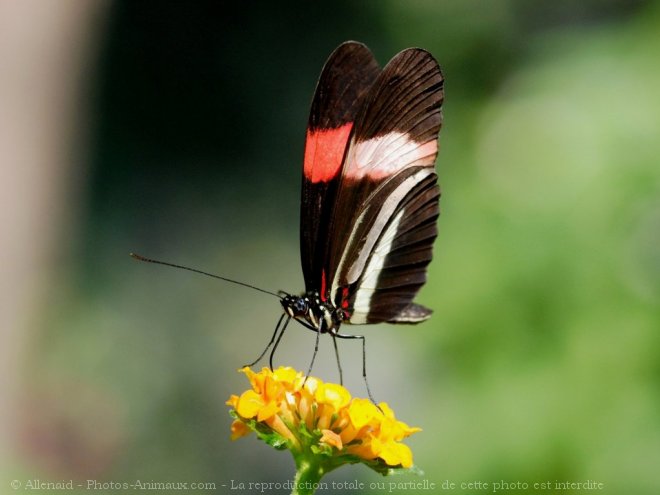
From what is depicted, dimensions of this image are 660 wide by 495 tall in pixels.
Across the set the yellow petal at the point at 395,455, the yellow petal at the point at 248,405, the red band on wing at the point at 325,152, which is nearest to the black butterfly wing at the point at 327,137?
the red band on wing at the point at 325,152

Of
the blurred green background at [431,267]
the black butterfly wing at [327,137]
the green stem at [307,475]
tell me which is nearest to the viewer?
the green stem at [307,475]

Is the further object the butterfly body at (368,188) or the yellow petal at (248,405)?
the butterfly body at (368,188)

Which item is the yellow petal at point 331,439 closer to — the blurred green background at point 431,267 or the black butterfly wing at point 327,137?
the black butterfly wing at point 327,137

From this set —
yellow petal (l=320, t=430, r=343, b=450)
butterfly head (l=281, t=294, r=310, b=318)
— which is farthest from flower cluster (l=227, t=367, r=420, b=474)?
butterfly head (l=281, t=294, r=310, b=318)

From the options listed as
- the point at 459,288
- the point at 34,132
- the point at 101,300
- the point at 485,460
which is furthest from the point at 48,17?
the point at 485,460

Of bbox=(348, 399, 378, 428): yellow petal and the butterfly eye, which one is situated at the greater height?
the butterfly eye

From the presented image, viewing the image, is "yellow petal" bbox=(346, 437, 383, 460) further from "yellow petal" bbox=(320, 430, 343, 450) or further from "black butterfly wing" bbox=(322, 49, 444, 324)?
"black butterfly wing" bbox=(322, 49, 444, 324)

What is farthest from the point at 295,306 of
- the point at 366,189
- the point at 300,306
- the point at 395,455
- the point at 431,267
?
the point at 431,267
